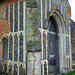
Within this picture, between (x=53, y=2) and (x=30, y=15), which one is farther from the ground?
(x=53, y=2)

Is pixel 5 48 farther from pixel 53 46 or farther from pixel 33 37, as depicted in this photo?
pixel 53 46

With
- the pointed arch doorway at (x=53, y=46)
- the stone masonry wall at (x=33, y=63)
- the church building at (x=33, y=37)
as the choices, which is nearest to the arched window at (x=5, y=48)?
the church building at (x=33, y=37)

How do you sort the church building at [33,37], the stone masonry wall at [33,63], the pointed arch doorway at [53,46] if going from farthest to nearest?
the pointed arch doorway at [53,46]
the church building at [33,37]
the stone masonry wall at [33,63]

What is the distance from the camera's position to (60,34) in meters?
11.0

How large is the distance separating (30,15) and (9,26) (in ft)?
7.47

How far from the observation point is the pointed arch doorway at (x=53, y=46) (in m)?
10.7

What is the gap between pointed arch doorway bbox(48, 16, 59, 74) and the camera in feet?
35.0

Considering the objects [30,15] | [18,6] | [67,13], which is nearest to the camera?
[30,15]

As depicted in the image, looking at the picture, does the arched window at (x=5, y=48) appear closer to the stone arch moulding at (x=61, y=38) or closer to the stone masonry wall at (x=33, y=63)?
the stone masonry wall at (x=33, y=63)

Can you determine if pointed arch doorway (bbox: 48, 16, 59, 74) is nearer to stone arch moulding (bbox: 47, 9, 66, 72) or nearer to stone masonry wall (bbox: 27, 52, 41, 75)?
stone arch moulding (bbox: 47, 9, 66, 72)

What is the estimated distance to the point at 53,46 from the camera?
11008 mm

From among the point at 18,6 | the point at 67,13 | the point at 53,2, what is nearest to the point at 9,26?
the point at 18,6

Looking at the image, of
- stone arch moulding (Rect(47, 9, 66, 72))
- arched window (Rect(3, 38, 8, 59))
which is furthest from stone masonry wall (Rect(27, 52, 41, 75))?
stone arch moulding (Rect(47, 9, 66, 72))

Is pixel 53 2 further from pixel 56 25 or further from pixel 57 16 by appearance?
pixel 56 25
